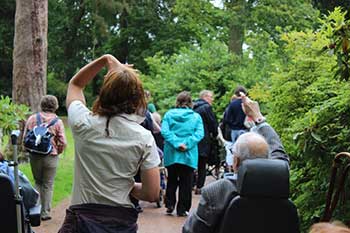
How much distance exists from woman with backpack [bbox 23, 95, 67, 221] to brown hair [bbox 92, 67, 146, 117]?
16.0 feet

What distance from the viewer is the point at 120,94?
391cm

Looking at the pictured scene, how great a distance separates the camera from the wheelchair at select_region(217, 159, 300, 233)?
4082 millimetres

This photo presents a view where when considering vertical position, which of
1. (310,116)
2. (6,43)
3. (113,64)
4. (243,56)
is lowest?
(310,116)

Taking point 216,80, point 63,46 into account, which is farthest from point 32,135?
point 63,46

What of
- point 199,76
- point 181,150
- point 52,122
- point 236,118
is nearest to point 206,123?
point 236,118

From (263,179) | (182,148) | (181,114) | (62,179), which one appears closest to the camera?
(263,179)

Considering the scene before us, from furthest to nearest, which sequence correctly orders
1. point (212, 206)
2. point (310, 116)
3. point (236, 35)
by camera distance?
point (236, 35)
point (310, 116)
point (212, 206)

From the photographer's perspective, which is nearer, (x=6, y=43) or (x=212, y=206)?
(x=212, y=206)

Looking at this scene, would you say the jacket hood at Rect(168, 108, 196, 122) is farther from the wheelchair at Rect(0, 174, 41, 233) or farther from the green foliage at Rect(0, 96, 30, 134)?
the wheelchair at Rect(0, 174, 41, 233)

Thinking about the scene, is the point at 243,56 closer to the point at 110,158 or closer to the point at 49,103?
the point at 49,103

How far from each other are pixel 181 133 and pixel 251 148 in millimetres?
5389

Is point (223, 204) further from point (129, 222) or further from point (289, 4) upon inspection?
point (289, 4)

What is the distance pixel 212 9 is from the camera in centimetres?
3172

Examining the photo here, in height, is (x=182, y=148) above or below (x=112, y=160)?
below
